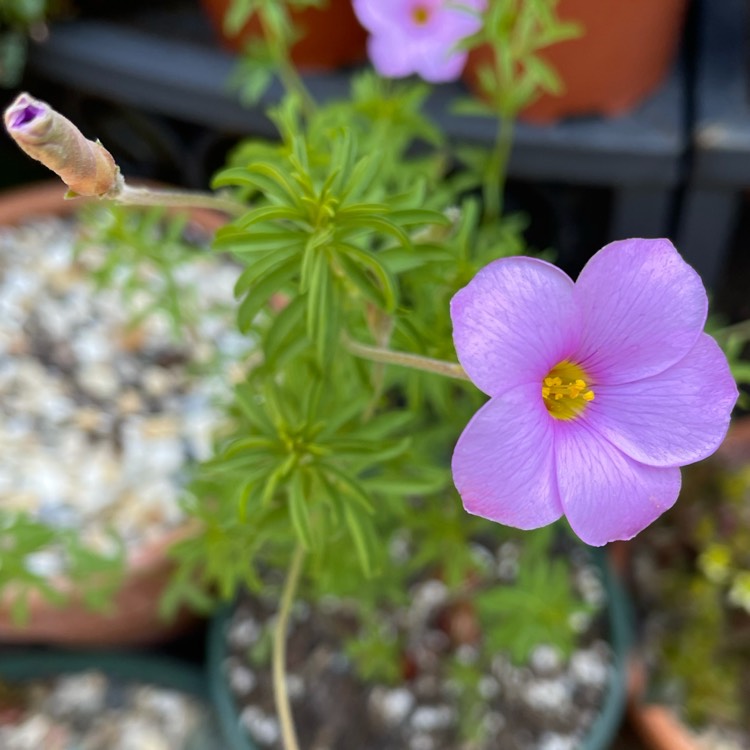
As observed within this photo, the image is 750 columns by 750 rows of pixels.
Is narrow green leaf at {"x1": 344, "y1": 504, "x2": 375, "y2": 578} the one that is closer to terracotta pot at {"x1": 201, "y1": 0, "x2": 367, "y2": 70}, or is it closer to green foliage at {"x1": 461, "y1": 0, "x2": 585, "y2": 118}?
green foliage at {"x1": 461, "y1": 0, "x2": 585, "y2": 118}

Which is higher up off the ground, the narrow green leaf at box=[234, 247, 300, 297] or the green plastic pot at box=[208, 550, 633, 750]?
the narrow green leaf at box=[234, 247, 300, 297]

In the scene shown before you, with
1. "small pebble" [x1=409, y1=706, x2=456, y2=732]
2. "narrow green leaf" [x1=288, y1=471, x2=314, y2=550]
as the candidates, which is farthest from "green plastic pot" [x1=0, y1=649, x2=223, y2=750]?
"narrow green leaf" [x1=288, y1=471, x2=314, y2=550]

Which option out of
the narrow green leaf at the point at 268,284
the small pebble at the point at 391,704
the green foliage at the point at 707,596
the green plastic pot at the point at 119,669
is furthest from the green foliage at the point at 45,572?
the green foliage at the point at 707,596

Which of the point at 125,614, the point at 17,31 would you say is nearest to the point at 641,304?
the point at 125,614

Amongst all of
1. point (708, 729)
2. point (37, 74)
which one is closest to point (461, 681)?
point (708, 729)

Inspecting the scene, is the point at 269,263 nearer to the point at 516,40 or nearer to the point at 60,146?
the point at 60,146

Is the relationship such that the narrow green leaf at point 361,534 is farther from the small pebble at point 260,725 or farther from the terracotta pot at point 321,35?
the terracotta pot at point 321,35

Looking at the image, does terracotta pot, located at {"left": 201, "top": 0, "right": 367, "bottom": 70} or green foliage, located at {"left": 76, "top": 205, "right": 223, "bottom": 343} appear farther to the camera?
terracotta pot, located at {"left": 201, "top": 0, "right": 367, "bottom": 70}
